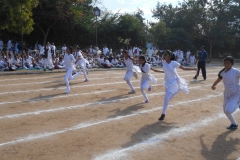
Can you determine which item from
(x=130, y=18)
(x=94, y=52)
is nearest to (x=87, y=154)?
(x=94, y=52)

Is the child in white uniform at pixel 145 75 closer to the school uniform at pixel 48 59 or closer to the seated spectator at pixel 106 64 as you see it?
the school uniform at pixel 48 59

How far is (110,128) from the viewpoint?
6.45 meters

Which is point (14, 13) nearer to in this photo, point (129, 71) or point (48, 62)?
point (48, 62)

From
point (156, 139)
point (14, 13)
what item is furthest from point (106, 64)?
point (156, 139)

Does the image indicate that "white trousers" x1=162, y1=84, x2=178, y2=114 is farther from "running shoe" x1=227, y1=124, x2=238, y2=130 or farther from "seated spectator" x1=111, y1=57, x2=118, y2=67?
"seated spectator" x1=111, y1=57, x2=118, y2=67

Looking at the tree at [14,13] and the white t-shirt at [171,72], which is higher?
the tree at [14,13]

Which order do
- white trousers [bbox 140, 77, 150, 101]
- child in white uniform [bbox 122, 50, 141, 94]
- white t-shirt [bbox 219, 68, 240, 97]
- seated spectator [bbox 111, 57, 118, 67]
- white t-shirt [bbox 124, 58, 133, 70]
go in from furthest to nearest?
1. seated spectator [bbox 111, 57, 118, 67]
2. white t-shirt [bbox 124, 58, 133, 70]
3. child in white uniform [bbox 122, 50, 141, 94]
4. white trousers [bbox 140, 77, 150, 101]
5. white t-shirt [bbox 219, 68, 240, 97]

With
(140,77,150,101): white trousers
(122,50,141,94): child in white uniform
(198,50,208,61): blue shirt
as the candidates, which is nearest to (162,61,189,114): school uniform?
(140,77,150,101): white trousers

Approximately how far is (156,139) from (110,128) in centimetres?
122

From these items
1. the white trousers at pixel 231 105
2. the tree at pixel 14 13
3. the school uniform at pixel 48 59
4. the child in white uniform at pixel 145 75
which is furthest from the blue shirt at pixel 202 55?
the tree at pixel 14 13

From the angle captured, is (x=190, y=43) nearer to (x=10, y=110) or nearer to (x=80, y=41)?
(x=80, y=41)

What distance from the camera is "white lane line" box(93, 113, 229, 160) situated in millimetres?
4875

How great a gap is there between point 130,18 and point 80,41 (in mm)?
7210

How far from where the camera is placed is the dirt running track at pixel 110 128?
5.03 meters
